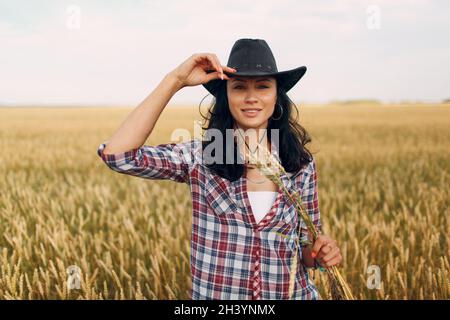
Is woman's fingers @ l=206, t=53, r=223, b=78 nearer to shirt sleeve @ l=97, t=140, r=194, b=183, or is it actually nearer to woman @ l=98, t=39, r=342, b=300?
woman @ l=98, t=39, r=342, b=300

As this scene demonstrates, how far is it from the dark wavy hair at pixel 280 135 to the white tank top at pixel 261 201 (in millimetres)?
94

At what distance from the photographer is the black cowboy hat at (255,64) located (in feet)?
5.52

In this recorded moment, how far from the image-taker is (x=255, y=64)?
5.57 ft

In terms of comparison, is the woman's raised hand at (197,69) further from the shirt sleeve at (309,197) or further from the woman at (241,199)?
the shirt sleeve at (309,197)

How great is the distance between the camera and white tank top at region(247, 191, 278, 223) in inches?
66.7

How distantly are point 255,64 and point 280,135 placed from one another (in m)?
0.32

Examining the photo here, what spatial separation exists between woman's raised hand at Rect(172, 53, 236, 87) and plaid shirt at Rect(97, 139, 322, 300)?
0.86 ft

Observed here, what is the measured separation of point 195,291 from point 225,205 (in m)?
0.34

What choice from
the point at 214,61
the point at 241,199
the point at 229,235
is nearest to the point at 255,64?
the point at 214,61

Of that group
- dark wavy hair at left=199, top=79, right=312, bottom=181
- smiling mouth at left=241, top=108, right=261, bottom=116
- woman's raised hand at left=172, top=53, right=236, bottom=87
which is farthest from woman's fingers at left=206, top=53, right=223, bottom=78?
dark wavy hair at left=199, top=79, right=312, bottom=181
